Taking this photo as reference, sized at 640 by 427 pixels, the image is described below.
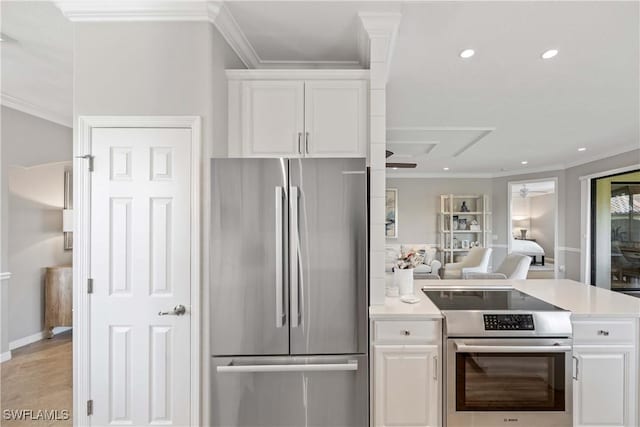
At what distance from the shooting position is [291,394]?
1.95 meters

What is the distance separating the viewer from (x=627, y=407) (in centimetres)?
202

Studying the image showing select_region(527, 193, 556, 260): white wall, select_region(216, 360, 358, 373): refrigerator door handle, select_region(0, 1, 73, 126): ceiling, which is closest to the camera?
select_region(216, 360, 358, 373): refrigerator door handle

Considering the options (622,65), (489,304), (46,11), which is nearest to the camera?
(46,11)

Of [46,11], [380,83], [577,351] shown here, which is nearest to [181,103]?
[46,11]

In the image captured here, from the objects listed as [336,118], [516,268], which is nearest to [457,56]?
[336,118]

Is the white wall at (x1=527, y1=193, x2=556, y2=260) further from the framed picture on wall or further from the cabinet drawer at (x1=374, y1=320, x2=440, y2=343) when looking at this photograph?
the cabinet drawer at (x1=374, y1=320, x2=440, y2=343)

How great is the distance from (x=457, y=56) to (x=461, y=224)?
6513 mm

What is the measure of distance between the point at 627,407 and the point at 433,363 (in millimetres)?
1201

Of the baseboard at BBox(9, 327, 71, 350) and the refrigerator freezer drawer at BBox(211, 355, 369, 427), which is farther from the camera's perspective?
the baseboard at BBox(9, 327, 71, 350)

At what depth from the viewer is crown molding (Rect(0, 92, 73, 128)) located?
11.0ft

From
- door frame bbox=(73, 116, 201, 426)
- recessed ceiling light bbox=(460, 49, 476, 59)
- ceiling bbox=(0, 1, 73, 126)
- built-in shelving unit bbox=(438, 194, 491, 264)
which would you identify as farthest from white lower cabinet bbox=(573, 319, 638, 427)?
built-in shelving unit bbox=(438, 194, 491, 264)

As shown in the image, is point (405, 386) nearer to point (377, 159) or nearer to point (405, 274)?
point (405, 274)

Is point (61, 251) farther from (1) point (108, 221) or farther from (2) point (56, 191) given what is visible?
(1) point (108, 221)

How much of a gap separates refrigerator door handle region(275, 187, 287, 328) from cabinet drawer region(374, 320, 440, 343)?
1.85ft
